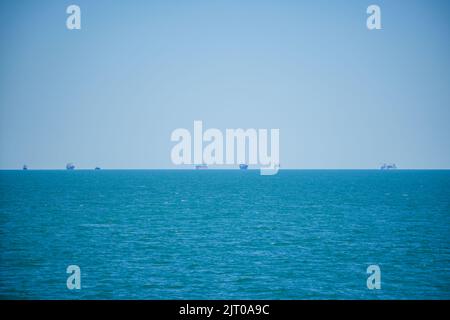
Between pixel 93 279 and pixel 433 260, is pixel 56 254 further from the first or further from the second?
pixel 433 260

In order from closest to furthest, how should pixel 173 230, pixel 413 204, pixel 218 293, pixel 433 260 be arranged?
pixel 218 293, pixel 433 260, pixel 173 230, pixel 413 204

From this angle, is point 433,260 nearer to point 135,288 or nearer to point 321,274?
point 321,274

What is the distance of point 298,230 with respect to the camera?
187 ft

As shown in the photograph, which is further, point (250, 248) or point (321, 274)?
point (250, 248)

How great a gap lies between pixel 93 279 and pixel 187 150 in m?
11.8

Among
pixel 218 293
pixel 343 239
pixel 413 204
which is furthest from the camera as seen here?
pixel 413 204

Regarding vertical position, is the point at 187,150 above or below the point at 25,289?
above

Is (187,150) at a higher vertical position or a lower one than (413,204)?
higher

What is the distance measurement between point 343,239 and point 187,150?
25790 millimetres

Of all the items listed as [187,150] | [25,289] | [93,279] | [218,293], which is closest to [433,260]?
[218,293]

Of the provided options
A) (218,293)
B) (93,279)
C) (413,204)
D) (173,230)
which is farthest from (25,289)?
(413,204)
